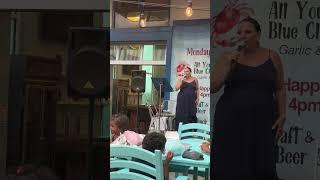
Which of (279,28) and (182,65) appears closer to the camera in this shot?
(279,28)

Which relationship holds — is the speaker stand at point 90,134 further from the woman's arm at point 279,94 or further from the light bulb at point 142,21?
the light bulb at point 142,21

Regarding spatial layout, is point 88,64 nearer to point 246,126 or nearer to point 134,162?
point 246,126

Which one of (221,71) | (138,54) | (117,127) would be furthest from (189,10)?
(221,71)

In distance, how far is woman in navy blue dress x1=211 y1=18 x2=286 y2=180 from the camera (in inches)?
84.9

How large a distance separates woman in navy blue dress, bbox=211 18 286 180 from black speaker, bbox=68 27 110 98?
0.56m

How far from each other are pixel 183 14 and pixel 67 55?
6.29 metres

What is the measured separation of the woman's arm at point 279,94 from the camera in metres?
2.13

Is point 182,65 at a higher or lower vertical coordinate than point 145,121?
higher

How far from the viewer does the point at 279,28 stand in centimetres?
212

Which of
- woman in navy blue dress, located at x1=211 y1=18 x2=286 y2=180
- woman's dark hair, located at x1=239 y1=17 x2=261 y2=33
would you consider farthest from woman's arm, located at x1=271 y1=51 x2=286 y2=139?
woman's dark hair, located at x1=239 y1=17 x2=261 y2=33

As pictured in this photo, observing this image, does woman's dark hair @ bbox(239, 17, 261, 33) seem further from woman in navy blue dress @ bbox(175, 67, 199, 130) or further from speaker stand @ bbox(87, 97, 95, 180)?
woman in navy blue dress @ bbox(175, 67, 199, 130)

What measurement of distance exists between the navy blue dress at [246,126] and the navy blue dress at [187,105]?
5080mm

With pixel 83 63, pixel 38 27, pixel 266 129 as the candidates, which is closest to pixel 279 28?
pixel 266 129

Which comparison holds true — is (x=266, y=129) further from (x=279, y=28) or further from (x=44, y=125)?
(x=44, y=125)
